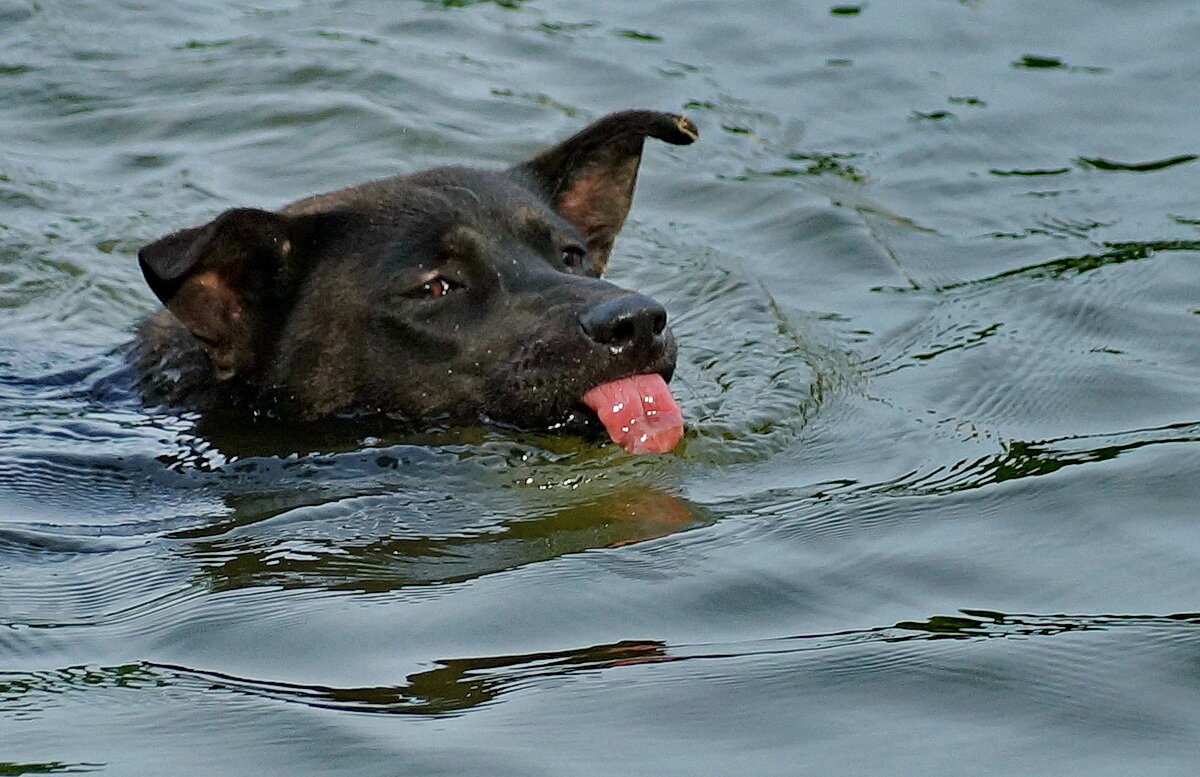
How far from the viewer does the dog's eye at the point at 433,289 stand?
665cm

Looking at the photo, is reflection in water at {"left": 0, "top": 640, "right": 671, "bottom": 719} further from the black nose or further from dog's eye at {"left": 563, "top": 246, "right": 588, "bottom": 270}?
dog's eye at {"left": 563, "top": 246, "right": 588, "bottom": 270}

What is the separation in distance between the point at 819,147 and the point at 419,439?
4948 millimetres

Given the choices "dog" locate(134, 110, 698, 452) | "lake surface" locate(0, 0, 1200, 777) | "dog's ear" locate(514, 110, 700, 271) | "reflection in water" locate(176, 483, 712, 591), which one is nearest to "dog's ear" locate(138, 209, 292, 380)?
"dog" locate(134, 110, 698, 452)

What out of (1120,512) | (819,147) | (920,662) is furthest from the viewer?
(819,147)

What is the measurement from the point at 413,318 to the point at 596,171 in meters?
1.39

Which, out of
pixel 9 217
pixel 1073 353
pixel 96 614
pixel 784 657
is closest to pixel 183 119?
pixel 9 217

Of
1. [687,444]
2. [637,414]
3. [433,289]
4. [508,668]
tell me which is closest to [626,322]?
[637,414]

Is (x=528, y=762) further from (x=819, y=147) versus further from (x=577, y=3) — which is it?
(x=577, y=3)

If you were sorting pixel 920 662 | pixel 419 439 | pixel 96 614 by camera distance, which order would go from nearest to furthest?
pixel 920 662
pixel 96 614
pixel 419 439

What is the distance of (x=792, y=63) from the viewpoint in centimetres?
1199

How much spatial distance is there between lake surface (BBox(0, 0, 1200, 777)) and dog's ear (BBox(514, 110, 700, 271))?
77 centimetres

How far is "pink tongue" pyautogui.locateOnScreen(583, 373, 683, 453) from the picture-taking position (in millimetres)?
6188

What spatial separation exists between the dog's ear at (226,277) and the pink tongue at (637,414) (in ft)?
4.26

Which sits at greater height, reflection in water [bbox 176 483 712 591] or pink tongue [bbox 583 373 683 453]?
pink tongue [bbox 583 373 683 453]
